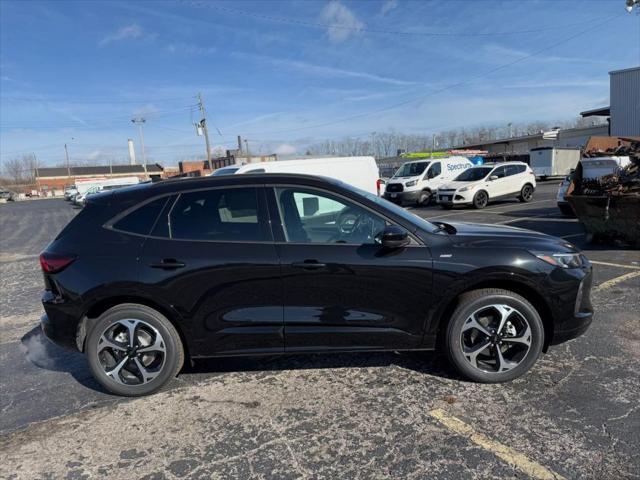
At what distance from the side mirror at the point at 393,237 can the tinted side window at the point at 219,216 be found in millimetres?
907

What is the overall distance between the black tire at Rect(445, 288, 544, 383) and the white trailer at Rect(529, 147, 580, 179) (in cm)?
3494

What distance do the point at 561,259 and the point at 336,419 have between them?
212 cm

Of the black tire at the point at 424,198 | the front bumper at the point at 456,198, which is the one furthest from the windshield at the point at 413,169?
the front bumper at the point at 456,198

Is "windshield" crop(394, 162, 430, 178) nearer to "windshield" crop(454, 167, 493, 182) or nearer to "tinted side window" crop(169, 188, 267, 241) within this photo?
"windshield" crop(454, 167, 493, 182)

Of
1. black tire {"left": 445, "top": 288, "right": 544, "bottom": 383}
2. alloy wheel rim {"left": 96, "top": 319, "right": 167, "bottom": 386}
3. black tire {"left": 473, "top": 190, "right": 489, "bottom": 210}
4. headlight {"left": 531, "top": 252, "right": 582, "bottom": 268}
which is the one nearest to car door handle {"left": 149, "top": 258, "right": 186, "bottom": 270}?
alloy wheel rim {"left": 96, "top": 319, "right": 167, "bottom": 386}

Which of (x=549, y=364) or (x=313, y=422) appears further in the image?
(x=549, y=364)

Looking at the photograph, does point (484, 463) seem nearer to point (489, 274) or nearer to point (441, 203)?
point (489, 274)

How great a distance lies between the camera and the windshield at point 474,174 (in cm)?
1774

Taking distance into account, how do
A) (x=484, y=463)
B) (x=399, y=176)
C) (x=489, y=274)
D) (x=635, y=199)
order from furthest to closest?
(x=399, y=176), (x=635, y=199), (x=489, y=274), (x=484, y=463)

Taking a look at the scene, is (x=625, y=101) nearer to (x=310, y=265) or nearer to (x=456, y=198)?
(x=456, y=198)

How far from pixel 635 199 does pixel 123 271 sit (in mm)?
8088

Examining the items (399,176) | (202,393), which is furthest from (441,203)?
(202,393)

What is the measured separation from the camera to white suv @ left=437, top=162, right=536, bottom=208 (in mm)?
16938

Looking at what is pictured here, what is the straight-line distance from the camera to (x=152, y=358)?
357cm
